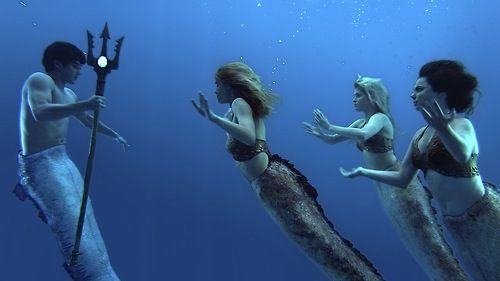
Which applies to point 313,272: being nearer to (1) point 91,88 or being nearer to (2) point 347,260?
(1) point 91,88

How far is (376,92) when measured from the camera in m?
5.73

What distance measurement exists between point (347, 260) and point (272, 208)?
2.71ft

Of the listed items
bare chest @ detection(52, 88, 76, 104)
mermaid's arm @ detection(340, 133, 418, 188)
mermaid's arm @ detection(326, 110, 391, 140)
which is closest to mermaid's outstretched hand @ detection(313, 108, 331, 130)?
mermaid's arm @ detection(326, 110, 391, 140)

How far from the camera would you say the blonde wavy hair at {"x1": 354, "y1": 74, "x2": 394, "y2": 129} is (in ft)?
18.7

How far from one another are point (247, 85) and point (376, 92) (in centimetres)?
184

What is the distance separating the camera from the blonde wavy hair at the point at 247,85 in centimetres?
470

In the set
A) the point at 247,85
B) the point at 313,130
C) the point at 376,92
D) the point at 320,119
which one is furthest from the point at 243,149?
the point at 376,92

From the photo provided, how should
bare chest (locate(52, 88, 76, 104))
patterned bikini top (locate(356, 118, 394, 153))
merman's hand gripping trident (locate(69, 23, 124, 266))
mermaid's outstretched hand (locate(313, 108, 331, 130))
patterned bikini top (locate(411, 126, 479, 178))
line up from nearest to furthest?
patterned bikini top (locate(411, 126, 479, 178)), merman's hand gripping trident (locate(69, 23, 124, 266)), bare chest (locate(52, 88, 76, 104)), mermaid's outstretched hand (locate(313, 108, 331, 130)), patterned bikini top (locate(356, 118, 394, 153))

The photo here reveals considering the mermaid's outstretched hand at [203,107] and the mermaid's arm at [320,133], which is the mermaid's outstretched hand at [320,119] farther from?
the mermaid's outstretched hand at [203,107]

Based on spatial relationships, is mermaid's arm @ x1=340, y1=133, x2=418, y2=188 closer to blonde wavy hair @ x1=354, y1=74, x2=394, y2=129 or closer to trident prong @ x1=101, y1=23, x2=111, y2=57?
blonde wavy hair @ x1=354, y1=74, x2=394, y2=129

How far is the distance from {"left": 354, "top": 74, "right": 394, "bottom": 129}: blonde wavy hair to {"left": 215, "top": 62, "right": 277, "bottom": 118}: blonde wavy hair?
144 centimetres

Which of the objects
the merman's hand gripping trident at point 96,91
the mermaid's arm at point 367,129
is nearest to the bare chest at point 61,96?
the merman's hand gripping trident at point 96,91

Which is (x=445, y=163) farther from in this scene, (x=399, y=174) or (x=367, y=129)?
(x=367, y=129)

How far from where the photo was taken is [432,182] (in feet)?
13.1
